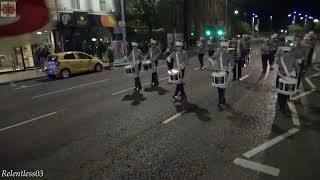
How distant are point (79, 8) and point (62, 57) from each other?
31.4ft

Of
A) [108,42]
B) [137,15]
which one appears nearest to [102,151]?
[108,42]

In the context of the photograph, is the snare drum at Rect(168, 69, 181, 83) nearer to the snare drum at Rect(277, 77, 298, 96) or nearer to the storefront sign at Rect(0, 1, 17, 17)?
the snare drum at Rect(277, 77, 298, 96)

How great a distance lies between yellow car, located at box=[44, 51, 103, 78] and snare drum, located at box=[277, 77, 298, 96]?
46.8 feet

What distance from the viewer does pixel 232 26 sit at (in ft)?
239

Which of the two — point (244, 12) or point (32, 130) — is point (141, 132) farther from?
point (244, 12)

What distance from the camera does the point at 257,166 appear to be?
5.70 meters

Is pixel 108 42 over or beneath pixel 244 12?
beneath

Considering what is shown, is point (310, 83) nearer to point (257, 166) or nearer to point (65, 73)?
point (257, 166)

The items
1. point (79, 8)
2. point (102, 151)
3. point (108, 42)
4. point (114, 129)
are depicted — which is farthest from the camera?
point (108, 42)

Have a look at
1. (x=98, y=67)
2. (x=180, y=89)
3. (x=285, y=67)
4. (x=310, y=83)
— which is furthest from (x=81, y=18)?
(x=285, y=67)

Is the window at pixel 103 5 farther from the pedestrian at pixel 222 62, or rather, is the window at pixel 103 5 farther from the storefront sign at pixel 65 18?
the pedestrian at pixel 222 62

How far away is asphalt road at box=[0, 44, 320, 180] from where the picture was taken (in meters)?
5.69

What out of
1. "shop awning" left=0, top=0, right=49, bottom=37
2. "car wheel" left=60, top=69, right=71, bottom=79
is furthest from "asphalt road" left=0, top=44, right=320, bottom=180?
"car wheel" left=60, top=69, right=71, bottom=79

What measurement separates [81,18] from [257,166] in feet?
81.4
